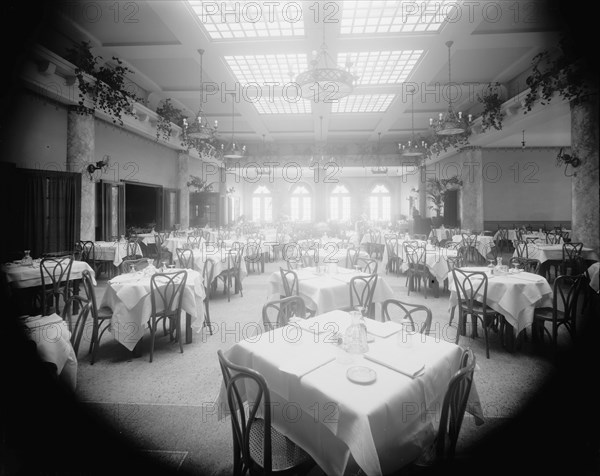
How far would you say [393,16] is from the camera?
5.30 metres

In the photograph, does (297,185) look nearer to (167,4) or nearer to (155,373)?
(167,4)

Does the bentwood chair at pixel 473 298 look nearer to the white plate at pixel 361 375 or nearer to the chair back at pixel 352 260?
the chair back at pixel 352 260

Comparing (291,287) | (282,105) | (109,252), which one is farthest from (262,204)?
(291,287)

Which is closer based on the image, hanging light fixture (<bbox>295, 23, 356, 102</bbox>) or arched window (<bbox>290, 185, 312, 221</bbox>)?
hanging light fixture (<bbox>295, 23, 356, 102</bbox>)

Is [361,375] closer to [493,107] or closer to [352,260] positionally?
[352,260]

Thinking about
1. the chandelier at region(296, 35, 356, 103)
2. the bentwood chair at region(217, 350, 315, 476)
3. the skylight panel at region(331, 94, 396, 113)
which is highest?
the skylight panel at region(331, 94, 396, 113)

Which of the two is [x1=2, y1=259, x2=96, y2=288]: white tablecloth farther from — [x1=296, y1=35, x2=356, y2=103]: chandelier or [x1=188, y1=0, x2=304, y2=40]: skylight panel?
[x1=188, y1=0, x2=304, y2=40]: skylight panel

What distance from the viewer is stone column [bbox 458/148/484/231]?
1114 centimetres

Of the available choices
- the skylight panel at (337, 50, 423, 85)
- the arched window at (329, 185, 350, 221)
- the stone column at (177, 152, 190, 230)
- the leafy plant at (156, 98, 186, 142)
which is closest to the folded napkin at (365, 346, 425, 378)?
the skylight panel at (337, 50, 423, 85)

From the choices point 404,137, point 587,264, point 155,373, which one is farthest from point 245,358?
point 404,137

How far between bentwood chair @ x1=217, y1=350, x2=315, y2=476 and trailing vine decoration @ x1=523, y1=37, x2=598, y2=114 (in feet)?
24.2

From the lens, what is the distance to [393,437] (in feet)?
4.93

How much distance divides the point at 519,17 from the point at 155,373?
766cm

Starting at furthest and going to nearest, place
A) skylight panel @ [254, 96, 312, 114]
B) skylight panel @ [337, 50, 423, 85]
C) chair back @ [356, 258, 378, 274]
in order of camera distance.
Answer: skylight panel @ [254, 96, 312, 114] → skylight panel @ [337, 50, 423, 85] → chair back @ [356, 258, 378, 274]
